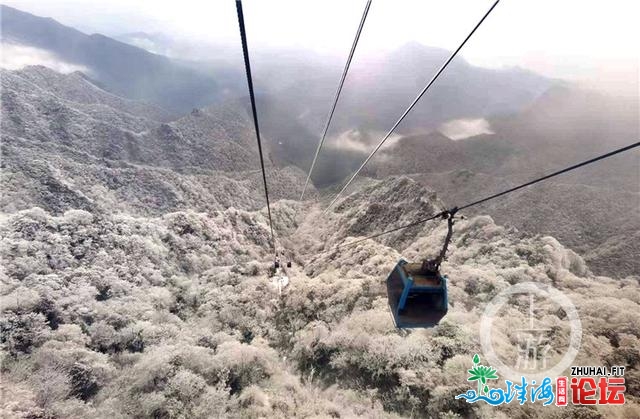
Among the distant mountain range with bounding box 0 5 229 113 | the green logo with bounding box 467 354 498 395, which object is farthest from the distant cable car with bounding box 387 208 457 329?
the distant mountain range with bounding box 0 5 229 113

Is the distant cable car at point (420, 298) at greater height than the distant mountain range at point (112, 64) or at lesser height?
lesser

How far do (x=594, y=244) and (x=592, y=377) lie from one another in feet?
118

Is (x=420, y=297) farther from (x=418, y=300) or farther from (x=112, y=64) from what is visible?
(x=112, y=64)

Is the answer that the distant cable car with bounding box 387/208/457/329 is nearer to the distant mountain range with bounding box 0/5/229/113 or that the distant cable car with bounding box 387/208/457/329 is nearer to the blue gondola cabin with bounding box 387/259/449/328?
the blue gondola cabin with bounding box 387/259/449/328

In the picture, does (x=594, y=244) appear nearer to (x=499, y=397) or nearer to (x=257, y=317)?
(x=499, y=397)

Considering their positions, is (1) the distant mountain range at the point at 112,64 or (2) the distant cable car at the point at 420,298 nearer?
(2) the distant cable car at the point at 420,298

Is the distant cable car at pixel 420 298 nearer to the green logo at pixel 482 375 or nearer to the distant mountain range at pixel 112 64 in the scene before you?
the green logo at pixel 482 375

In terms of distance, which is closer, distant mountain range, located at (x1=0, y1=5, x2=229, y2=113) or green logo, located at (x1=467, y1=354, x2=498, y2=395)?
green logo, located at (x1=467, y1=354, x2=498, y2=395)

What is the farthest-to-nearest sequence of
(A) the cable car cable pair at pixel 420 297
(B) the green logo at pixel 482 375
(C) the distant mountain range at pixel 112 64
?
(C) the distant mountain range at pixel 112 64 < (B) the green logo at pixel 482 375 < (A) the cable car cable pair at pixel 420 297

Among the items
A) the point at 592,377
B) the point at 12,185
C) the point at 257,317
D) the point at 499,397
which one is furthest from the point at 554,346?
the point at 12,185

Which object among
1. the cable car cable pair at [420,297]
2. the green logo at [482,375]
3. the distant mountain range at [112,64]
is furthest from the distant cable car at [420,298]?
the distant mountain range at [112,64]

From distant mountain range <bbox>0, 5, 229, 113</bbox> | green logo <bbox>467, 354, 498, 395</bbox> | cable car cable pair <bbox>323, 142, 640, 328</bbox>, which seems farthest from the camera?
distant mountain range <bbox>0, 5, 229, 113</bbox>

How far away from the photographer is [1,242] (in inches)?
1176

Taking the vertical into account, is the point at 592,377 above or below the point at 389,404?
above
